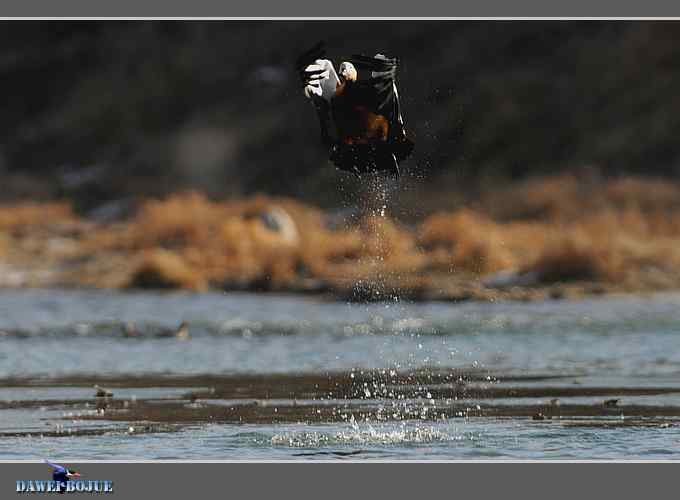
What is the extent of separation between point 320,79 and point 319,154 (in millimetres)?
46697

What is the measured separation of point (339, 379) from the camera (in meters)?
27.3

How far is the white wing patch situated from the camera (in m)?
18.1

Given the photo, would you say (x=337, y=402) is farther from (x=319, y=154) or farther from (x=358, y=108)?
(x=319, y=154)

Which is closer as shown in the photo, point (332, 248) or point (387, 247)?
point (387, 247)

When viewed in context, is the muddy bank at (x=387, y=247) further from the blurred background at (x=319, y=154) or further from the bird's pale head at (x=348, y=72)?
the bird's pale head at (x=348, y=72)

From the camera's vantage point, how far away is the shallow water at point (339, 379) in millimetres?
20516

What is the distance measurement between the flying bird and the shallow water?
3.55 meters

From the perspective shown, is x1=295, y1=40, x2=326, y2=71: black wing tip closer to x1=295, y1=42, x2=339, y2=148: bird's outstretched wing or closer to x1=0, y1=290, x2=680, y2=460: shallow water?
x1=295, y1=42, x2=339, y2=148: bird's outstretched wing

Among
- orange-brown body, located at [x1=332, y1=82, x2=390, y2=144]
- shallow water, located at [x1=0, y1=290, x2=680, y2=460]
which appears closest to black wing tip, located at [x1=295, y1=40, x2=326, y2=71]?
orange-brown body, located at [x1=332, y1=82, x2=390, y2=144]

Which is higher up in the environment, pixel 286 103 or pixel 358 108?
pixel 286 103
